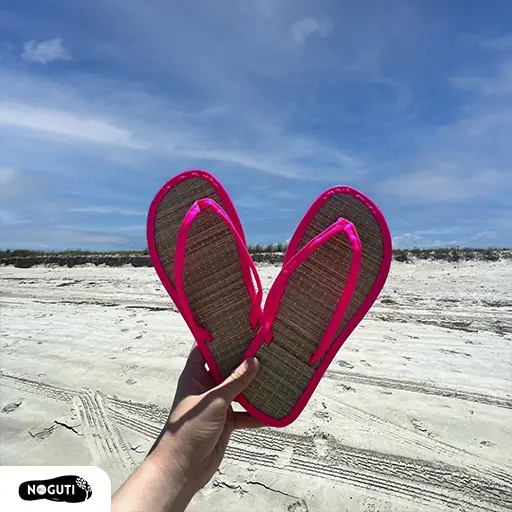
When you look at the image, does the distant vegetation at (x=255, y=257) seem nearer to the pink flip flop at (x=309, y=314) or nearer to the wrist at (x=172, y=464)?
the pink flip flop at (x=309, y=314)

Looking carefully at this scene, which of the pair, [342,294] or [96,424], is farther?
[96,424]

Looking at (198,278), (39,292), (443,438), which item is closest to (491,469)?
(443,438)

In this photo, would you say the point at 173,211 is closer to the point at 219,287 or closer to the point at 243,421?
the point at 219,287

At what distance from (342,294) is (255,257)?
28.0 ft

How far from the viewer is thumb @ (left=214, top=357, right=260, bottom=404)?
152 centimetres

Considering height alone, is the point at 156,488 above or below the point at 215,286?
below

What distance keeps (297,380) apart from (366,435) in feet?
2.77

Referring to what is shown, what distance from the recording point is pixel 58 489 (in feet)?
3.90

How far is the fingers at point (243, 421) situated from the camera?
1.82 metres

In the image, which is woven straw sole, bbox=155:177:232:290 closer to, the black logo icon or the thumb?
the thumb

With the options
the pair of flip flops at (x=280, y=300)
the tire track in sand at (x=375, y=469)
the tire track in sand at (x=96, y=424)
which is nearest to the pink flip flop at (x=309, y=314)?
the pair of flip flops at (x=280, y=300)

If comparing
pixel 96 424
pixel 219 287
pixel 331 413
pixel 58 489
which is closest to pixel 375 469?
pixel 331 413

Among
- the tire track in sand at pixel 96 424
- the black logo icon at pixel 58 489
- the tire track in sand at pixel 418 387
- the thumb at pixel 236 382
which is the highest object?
the thumb at pixel 236 382

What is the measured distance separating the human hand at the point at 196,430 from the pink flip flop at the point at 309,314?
1.24ft
